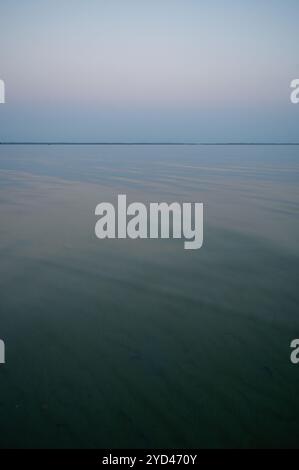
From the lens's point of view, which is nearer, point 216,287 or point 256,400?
point 256,400

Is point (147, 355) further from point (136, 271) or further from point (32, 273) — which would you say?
point (32, 273)

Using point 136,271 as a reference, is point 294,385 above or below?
below

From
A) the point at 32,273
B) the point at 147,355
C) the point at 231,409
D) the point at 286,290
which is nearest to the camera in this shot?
the point at 231,409

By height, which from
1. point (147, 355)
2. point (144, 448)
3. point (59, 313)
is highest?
point (59, 313)

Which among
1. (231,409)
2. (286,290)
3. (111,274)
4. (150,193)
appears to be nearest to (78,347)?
(231,409)

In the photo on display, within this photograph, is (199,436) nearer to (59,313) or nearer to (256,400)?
(256,400)

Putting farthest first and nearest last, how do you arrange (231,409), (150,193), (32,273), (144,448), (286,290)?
(150,193), (32,273), (286,290), (231,409), (144,448)

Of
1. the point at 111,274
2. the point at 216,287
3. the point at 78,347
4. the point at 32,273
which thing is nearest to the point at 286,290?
the point at 216,287
